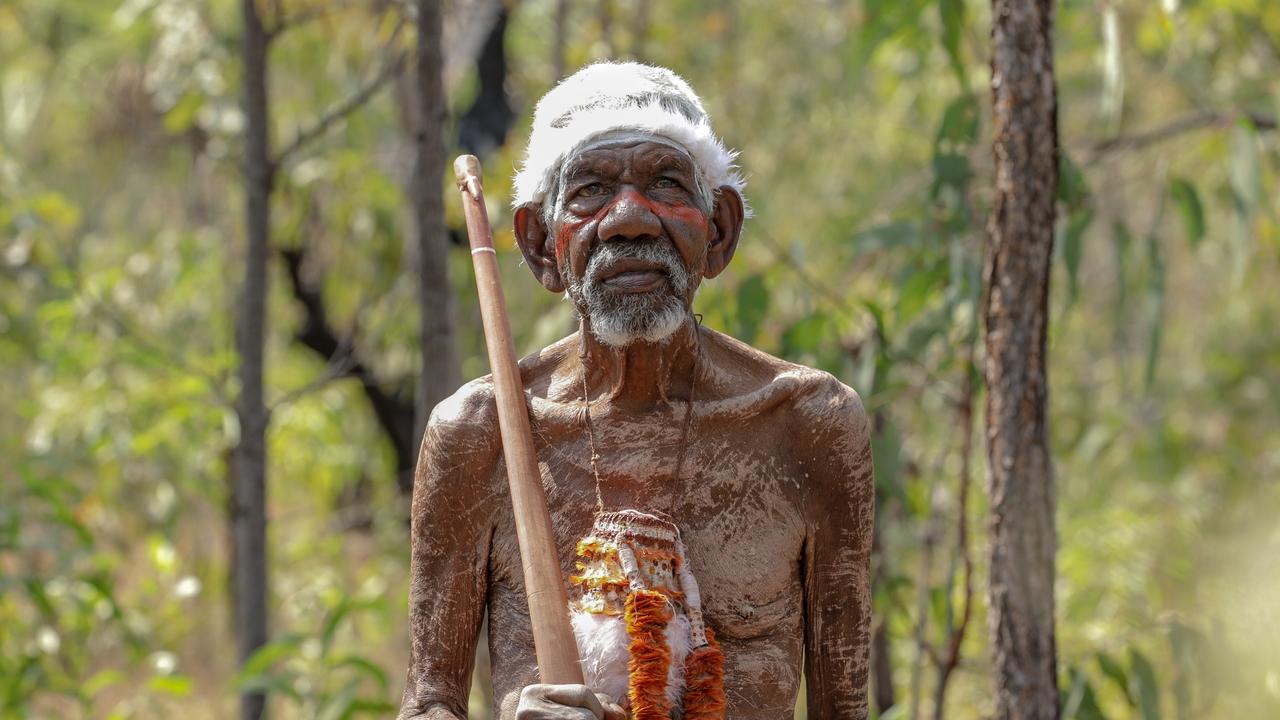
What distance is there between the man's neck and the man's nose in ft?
0.60

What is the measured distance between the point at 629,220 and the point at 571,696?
73 centimetres

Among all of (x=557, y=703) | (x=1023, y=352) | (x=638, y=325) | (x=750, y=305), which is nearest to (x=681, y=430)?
(x=638, y=325)

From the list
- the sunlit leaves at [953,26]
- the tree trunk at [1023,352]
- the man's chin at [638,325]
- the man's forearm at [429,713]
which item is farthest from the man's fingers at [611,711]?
the sunlit leaves at [953,26]

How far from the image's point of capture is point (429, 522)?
2.55 metres

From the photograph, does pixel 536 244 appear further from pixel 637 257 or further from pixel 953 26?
pixel 953 26

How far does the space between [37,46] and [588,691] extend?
10.3 meters

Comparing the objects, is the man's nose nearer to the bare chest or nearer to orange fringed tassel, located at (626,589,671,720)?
the bare chest

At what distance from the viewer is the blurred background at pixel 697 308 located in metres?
4.35

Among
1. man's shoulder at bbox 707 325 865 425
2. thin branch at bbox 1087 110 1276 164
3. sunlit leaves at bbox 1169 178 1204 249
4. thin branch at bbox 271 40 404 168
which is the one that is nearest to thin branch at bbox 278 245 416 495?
thin branch at bbox 271 40 404 168

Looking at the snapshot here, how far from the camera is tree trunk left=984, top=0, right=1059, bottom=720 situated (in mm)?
3141

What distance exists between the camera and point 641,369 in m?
2.51

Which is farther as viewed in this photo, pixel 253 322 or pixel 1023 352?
pixel 253 322

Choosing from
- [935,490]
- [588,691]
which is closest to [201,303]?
[935,490]

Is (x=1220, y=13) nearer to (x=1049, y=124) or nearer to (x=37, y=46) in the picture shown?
(x=1049, y=124)
